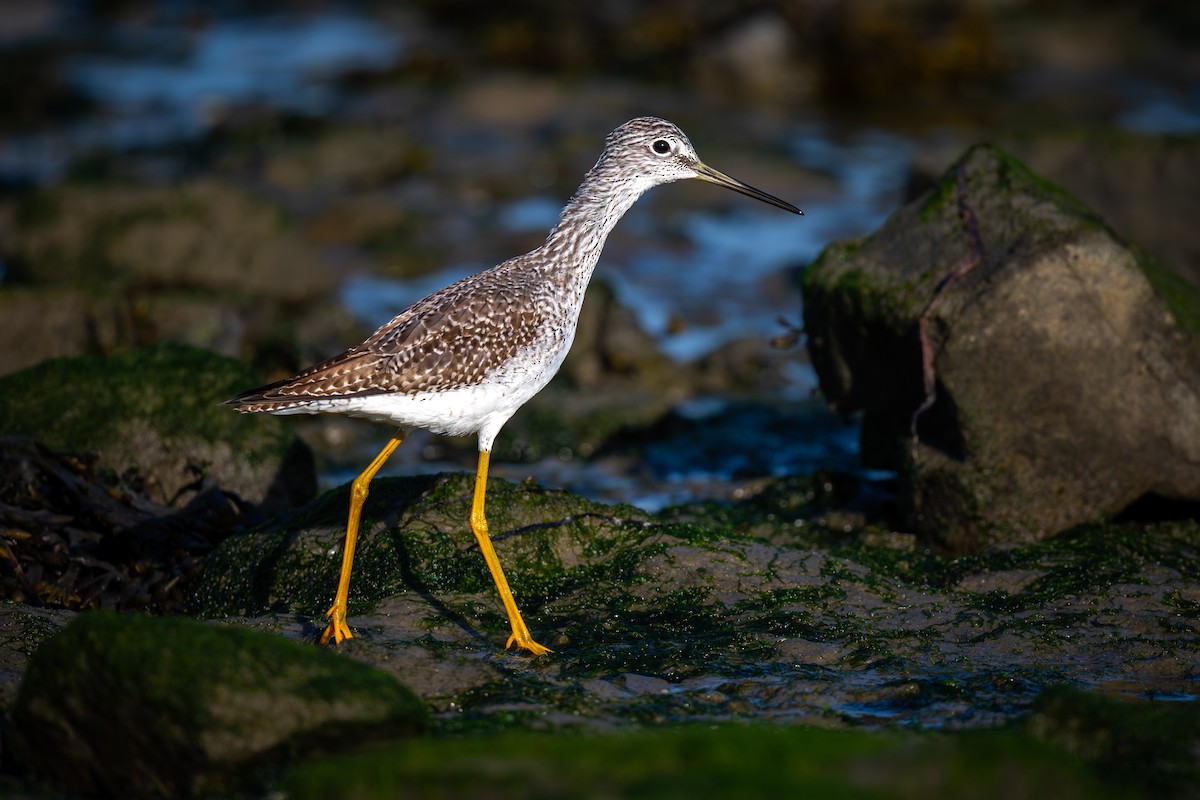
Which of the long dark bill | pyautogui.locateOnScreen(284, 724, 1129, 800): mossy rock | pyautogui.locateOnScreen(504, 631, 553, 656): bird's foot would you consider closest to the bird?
pyautogui.locateOnScreen(504, 631, 553, 656): bird's foot

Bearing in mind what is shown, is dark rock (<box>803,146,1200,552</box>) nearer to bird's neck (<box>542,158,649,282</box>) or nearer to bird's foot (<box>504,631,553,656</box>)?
bird's neck (<box>542,158,649,282</box>)

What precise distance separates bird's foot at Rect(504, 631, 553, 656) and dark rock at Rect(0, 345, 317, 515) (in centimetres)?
296

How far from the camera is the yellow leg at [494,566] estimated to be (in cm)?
626

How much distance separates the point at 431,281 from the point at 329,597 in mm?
8734

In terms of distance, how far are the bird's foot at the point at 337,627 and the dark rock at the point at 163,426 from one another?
260 cm

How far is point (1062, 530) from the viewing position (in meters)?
8.10

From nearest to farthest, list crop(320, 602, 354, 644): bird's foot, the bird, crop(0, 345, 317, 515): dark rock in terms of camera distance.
Answer: 1. crop(320, 602, 354, 644): bird's foot
2. the bird
3. crop(0, 345, 317, 515): dark rock

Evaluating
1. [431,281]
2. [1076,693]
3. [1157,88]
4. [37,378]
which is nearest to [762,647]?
[1076,693]

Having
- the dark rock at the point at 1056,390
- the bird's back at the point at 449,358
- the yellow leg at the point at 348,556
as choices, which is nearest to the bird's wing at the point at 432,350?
the bird's back at the point at 449,358

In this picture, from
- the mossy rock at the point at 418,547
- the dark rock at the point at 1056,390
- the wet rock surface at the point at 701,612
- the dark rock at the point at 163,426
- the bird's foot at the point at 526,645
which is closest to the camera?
the wet rock surface at the point at 701,612

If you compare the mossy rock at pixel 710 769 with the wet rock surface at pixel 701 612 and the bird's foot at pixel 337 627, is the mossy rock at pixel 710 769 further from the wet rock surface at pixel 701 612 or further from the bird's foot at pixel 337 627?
the bird's foot at pixel 337 627

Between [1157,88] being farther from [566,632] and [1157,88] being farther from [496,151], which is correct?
[566,632]

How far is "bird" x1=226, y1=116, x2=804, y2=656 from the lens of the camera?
646cm

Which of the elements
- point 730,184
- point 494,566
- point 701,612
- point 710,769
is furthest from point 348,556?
point 730,184
